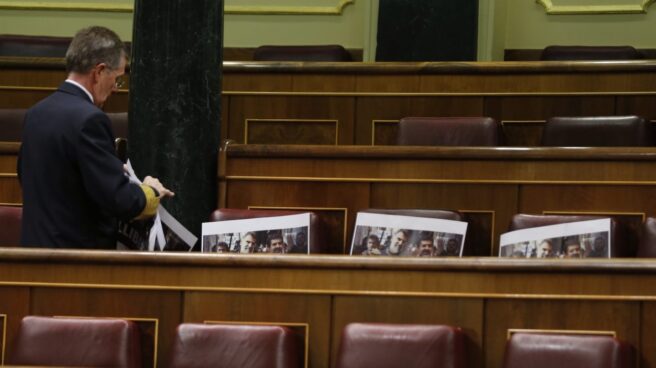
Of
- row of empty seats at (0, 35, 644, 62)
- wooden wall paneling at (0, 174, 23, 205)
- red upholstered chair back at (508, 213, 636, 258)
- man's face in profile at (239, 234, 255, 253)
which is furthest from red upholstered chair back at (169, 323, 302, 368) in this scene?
row of empty seats at (0, 35, 644, 62)

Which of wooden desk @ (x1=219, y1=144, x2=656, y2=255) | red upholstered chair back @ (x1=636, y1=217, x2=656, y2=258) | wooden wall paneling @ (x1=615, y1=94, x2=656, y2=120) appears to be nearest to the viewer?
red upholstered chair back @ (x1=636, y1=217, x2=656, y2=258)

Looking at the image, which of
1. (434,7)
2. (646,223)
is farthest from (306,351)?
(434,7)

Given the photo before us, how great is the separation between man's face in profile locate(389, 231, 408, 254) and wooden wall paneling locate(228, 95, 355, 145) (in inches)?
30.2

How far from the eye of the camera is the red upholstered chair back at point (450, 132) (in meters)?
2.30

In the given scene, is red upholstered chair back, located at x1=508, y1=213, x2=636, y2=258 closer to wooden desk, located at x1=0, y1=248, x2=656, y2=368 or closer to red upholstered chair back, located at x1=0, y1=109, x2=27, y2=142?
wooden desk, located at x1=0, y1=248, x2=656, y2=368

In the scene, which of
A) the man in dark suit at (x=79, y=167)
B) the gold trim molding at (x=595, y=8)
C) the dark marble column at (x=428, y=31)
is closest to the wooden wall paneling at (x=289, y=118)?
the dark marble column at (x=428, y=31)

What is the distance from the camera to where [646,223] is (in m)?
1.80

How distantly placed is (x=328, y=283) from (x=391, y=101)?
3.66 ft

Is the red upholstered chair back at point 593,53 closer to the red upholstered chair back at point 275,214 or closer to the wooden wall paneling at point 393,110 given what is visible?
the wooden wall paneling at point 393,110

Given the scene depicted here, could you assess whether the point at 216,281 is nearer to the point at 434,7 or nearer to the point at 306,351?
the point at 306,351

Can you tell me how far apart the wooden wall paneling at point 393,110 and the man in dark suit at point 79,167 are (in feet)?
3.10

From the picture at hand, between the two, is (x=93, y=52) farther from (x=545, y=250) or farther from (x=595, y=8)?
(x=595, y=8)

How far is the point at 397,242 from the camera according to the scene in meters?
1.83

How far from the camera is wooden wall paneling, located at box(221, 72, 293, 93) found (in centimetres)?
260
